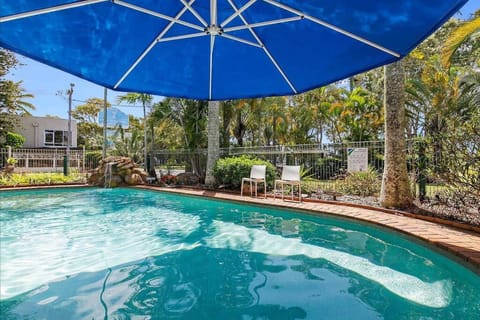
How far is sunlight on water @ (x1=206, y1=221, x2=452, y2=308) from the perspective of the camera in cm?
322

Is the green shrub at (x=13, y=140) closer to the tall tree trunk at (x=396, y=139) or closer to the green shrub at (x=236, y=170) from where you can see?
the green shrub at (x=236, y=170)

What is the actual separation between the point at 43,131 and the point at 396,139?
27724 mm

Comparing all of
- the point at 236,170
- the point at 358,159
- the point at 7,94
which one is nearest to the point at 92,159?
the point at 7,94

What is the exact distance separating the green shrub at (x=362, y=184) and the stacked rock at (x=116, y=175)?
31.4 feet

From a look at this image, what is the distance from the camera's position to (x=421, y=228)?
5156 millimetres

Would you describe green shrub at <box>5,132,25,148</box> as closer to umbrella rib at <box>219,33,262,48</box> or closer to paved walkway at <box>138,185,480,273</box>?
paved walkway at <box>138,185,480,273</box>

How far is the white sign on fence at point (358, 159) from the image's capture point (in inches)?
327

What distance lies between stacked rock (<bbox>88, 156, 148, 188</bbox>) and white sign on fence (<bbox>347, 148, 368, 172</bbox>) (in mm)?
9702

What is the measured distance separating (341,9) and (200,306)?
10.7 feet

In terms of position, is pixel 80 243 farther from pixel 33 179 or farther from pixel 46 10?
pixel 33 179

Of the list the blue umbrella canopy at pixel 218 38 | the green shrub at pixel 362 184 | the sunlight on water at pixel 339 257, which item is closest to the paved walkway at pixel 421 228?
the sunlight on water at pixel 339 257

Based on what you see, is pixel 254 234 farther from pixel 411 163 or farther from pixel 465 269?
pixel 411 163

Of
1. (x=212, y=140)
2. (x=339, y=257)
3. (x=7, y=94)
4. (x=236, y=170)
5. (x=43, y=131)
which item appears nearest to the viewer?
(x=339, y=257)

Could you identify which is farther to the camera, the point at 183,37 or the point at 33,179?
the point at 33,179
